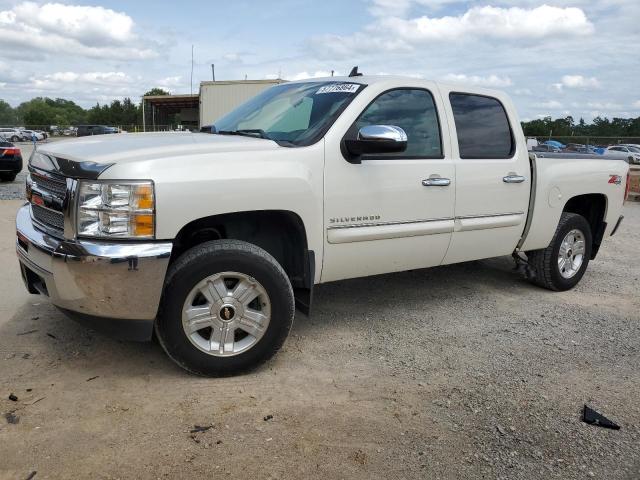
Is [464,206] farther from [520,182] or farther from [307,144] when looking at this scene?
[307,144]

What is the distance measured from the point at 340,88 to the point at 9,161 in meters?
12.8

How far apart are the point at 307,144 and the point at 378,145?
451mm

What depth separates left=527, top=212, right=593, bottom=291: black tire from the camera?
545 cm

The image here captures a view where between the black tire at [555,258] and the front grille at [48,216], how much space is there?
Answer: 13.9 ft

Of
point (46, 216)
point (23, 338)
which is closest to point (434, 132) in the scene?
point (46, 216)

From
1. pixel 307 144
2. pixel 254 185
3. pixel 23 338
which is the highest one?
pixel 307 144

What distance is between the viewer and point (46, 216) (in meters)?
3.44

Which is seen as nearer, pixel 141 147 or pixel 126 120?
pixel 141 147

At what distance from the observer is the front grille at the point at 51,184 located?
10.5ft

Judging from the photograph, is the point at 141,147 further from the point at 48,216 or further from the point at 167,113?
the point at 167,113

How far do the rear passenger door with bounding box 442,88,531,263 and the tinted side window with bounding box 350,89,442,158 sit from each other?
173mm

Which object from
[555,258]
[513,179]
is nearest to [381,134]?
[513,179]

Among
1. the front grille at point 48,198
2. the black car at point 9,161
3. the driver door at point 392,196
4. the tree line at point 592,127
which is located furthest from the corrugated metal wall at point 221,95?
the tree line at point 592,127

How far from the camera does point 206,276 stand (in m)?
3.25
